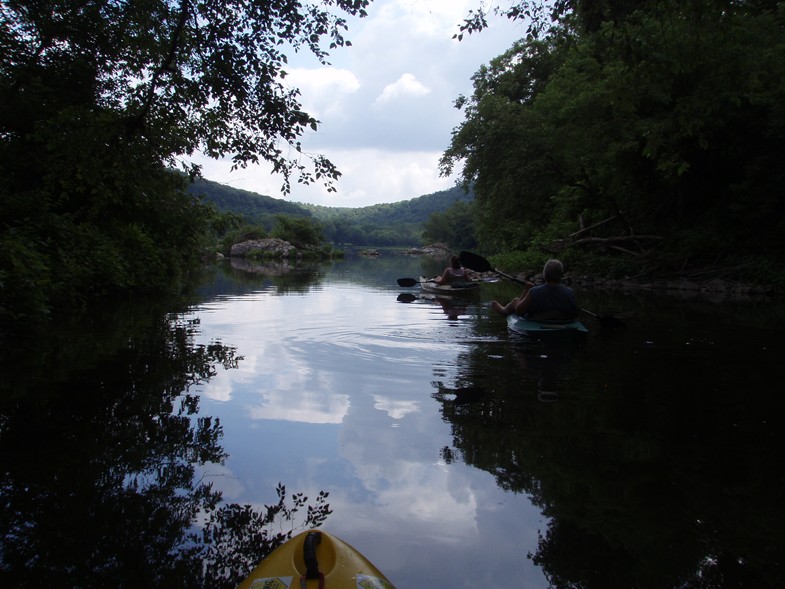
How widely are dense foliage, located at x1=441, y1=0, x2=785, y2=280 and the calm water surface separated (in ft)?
11.8

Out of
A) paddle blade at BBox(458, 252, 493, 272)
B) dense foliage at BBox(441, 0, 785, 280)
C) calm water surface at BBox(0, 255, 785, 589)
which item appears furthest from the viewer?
paddle blade at BBox(458, 252, 493, 272)

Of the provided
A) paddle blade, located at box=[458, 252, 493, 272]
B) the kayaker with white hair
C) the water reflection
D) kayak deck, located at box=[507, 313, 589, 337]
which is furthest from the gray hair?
the water reflection

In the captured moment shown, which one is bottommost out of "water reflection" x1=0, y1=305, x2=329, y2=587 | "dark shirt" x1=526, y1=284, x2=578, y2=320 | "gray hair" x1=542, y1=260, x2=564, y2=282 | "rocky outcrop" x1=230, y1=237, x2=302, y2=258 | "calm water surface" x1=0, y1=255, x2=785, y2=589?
"rocky outcrop" x1=230, y1=237, x2=302, y2=258

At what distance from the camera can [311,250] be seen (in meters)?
79.9

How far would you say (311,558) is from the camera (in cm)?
245

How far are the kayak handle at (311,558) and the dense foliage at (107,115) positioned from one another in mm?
6413

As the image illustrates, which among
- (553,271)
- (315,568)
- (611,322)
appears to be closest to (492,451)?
(315,568)

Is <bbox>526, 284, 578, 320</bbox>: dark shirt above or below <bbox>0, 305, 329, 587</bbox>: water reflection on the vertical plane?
above

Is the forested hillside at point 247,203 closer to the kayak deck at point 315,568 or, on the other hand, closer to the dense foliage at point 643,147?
the dense foliage at point 643,147

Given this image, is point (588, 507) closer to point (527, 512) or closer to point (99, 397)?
point (527, 512)

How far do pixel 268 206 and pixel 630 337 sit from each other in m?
168

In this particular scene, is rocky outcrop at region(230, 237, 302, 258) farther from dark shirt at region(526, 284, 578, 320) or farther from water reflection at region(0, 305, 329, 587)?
water reflection at region(0, 305, 329, 587)

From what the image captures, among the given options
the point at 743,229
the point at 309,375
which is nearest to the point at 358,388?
the point at 309,375

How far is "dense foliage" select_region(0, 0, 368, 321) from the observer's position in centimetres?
812
